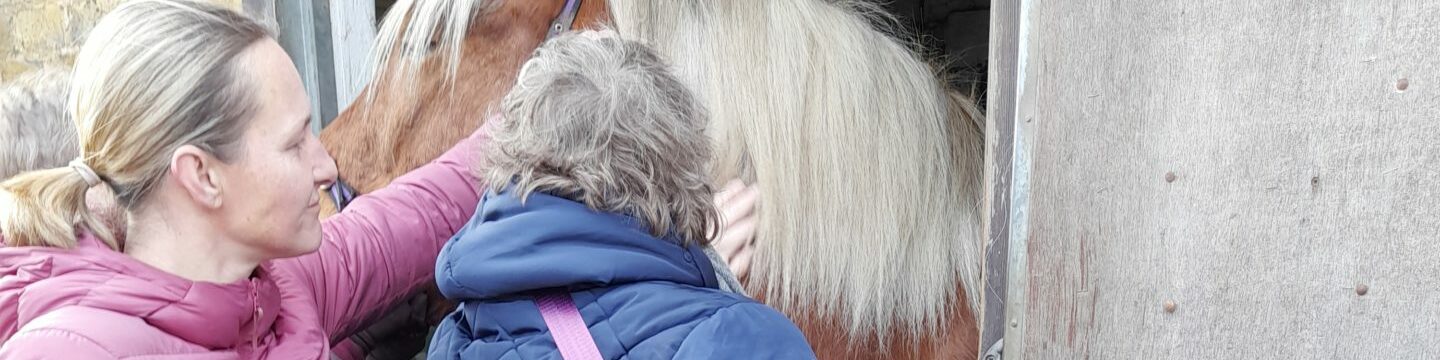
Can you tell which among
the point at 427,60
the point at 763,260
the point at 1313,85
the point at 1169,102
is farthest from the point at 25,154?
the point at 1313,85

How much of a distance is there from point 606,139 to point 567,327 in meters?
0.21

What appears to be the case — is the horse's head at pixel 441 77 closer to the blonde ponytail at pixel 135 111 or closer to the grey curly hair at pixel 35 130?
the grey curly hair at pixel 35 130

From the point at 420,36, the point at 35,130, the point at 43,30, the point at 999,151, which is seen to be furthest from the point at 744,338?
the point at 43,30

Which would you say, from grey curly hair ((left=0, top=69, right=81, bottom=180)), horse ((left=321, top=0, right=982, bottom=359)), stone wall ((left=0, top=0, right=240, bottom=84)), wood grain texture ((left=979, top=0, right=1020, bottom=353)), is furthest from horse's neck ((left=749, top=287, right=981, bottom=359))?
stone wall ((left=0, top=0, right=240, bottom=84))

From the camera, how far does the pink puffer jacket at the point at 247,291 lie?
99 centimetres

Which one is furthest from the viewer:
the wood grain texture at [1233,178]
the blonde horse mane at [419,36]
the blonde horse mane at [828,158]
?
the blonde horse mane at [419,36]

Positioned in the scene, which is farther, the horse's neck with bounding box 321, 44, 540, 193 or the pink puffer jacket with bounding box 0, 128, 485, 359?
the horse's neck with bounding box 321, 44, 540, 193

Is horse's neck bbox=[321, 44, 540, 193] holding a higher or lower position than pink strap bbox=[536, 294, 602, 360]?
higher

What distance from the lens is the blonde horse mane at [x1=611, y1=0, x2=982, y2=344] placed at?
1.60 meters

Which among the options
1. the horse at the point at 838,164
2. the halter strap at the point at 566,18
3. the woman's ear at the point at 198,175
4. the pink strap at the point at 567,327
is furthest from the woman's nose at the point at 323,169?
the halter strap at the point at 566,18

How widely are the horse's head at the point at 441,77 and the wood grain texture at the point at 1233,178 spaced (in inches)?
34.9

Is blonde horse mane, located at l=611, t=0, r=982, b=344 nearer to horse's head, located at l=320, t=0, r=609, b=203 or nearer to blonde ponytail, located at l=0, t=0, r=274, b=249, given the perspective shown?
horse's head, located at l=320, t=0, r=609, b=203

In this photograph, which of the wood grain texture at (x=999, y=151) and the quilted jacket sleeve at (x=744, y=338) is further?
the wood grain texture at (x=999, y=151)

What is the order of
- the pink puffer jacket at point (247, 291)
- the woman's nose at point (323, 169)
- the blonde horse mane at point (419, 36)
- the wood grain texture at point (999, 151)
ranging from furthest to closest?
the blonde horse mane at point (419, 36) < the wood grain texture at point (999, 151) < the woman's nose at point (323, 169) < the pink puffer jacket at point (247, 291)
